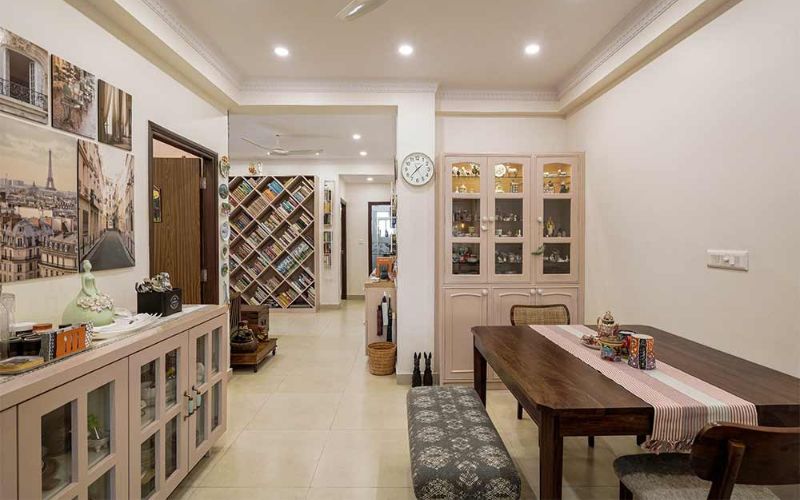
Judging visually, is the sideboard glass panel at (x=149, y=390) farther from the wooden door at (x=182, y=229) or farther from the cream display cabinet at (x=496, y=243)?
the cream display cabinet at (x=496, y=243)

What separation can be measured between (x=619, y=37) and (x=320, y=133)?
152 inches

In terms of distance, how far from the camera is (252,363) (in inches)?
154

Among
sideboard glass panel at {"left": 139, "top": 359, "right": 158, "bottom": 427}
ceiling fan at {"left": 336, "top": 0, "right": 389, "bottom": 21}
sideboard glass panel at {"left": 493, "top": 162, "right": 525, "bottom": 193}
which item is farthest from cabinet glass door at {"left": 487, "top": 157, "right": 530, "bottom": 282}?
sideboard glass panel at {"left": 139, "top": 359, "right": 158, "bottom": 427}

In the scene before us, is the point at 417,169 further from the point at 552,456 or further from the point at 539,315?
the point at 552,456

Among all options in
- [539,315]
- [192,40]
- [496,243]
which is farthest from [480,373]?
[192,40]

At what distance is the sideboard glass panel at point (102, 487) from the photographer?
1452 millimetres

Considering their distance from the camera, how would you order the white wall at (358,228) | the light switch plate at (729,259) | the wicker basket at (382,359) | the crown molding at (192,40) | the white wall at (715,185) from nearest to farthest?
1. the white wall at (715,185)
2. the light switch plate at (729,259)
3. the crown molding at (192,40)
4. the wicker basket at (382,359)
5. the white wall at (358,228)

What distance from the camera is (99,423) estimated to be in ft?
4.96

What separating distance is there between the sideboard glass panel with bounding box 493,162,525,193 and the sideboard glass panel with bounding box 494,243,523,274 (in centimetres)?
50

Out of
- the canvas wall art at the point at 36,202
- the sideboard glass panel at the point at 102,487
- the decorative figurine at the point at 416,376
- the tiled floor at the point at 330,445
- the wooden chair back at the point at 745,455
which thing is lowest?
the tiled floor at the point at 330,445

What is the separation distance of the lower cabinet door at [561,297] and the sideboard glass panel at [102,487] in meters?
3.14

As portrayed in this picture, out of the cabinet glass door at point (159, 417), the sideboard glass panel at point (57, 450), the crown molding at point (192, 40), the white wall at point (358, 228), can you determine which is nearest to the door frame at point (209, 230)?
the crown molding at point (192, 40)

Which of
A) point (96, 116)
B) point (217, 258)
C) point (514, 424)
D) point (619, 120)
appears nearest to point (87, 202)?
point (96, 116)

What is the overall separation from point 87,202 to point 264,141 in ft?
14.0
